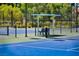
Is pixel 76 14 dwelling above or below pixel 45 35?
above

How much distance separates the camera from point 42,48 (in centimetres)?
318

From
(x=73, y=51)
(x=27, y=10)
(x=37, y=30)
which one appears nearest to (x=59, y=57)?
(x=73, y=51)

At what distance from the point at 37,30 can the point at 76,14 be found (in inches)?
17.2

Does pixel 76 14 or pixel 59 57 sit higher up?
pixel 76 14

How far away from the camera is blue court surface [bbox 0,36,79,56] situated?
10.4 ft

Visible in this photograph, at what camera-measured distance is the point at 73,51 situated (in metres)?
3.14

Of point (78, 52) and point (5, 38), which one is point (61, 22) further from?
point (5, 38)

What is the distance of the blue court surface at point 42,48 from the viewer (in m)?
3.17

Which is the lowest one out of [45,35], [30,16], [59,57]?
[59,57]

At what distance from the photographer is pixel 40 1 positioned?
3156 millimetres

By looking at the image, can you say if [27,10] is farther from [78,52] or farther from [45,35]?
[78,52]

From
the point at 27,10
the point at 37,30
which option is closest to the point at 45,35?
the point at 37,30

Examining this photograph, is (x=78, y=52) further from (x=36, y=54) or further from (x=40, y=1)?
(x=40, y=1)

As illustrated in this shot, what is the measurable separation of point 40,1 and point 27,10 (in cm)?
17
